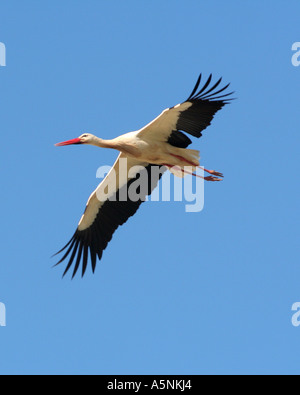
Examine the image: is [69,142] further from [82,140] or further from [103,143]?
[103,143]

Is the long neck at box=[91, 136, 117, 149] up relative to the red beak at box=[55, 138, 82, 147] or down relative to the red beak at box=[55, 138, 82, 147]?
down

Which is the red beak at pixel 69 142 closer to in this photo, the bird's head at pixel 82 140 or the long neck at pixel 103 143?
the bird's head at pixel 82 140

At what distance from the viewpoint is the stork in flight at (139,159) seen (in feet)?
41.7

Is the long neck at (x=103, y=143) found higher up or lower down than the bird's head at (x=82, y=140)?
lower down

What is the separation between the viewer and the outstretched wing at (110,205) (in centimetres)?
1399

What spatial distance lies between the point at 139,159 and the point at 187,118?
0.91 metres

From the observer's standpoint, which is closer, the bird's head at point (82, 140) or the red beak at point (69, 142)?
the bird's head at point (82, 140)

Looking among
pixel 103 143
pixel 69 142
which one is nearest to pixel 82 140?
pixel 69 142

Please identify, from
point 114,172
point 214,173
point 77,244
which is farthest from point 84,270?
point 214,173

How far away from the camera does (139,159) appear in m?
13.2

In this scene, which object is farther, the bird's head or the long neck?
the bird's head

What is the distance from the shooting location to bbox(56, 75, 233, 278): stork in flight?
12.7m

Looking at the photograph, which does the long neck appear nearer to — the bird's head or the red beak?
the bird's head
